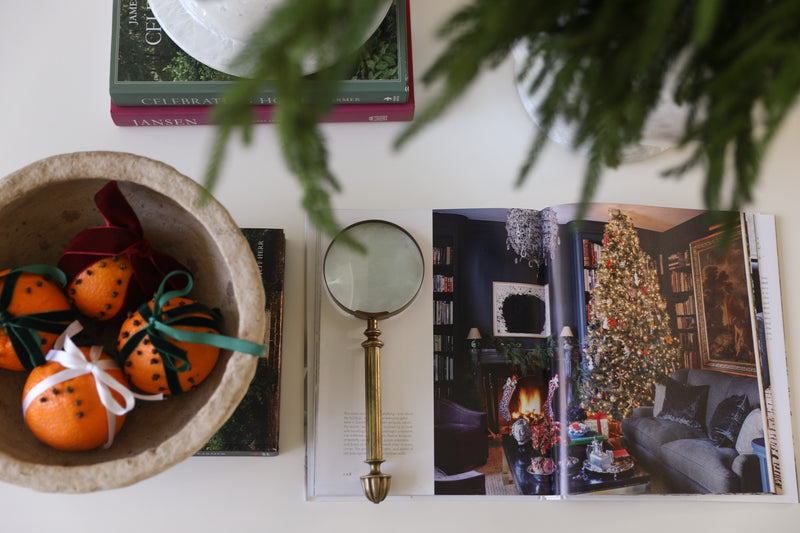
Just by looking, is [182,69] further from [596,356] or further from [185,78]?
[596,356]

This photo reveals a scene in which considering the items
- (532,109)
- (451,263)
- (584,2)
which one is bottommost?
(451,263)

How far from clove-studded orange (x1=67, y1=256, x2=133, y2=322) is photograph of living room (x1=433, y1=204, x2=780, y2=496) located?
431 millimetres

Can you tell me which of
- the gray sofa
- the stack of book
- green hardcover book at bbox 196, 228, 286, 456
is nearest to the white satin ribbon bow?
green hardcover book at bbox 196, 228, 286, 456

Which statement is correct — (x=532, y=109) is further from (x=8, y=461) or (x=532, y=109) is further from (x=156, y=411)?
(x=8, y=461)

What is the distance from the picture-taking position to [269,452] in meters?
0.89

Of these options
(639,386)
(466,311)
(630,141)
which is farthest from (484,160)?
(630,141)

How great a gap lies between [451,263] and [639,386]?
12.9 inches

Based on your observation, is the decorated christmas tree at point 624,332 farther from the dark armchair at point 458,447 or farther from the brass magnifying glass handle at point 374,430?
the brass magnifying glass handle at point 374,430

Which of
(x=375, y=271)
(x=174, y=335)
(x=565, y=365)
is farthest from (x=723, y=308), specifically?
(x=174, y=335)

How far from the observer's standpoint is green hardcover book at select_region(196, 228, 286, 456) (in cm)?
88

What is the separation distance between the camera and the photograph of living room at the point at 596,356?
2.98 ft

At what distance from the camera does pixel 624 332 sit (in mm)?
938

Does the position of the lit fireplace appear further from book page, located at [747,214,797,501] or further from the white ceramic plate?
the white ceramic plate

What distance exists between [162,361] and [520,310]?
505 millimetres
